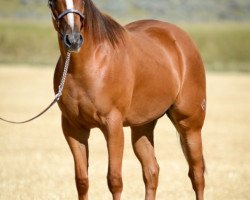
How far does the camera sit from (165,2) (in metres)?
77.9

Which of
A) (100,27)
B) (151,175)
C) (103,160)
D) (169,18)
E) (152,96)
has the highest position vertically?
(100,27)

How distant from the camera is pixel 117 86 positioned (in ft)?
20.2

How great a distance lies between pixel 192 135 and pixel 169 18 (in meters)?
61.5

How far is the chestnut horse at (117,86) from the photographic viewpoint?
6.00m

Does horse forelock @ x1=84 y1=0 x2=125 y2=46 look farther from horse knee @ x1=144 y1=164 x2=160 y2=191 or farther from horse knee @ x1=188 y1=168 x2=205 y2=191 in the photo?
horse knee @ x1=188 y1=168 x2=205 y2=191

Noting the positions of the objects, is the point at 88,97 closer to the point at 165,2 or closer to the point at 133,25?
the point at 133,25

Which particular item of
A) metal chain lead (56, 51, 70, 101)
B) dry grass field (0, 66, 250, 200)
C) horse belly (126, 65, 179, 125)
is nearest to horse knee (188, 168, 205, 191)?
horse belly (126, 65, 179, 125)

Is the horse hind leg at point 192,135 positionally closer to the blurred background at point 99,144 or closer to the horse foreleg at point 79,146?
the blurred background at point 99,144

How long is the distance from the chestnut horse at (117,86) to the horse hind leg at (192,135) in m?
0.01

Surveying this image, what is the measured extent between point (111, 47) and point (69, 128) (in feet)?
2.74

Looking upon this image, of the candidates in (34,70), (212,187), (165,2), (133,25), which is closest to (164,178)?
(212,187)

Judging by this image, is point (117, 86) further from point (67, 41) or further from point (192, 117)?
point (192, 117)

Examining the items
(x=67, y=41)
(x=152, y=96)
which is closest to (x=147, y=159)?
(x=152, y=96)

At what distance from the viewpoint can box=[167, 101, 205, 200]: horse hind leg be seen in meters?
7.42
